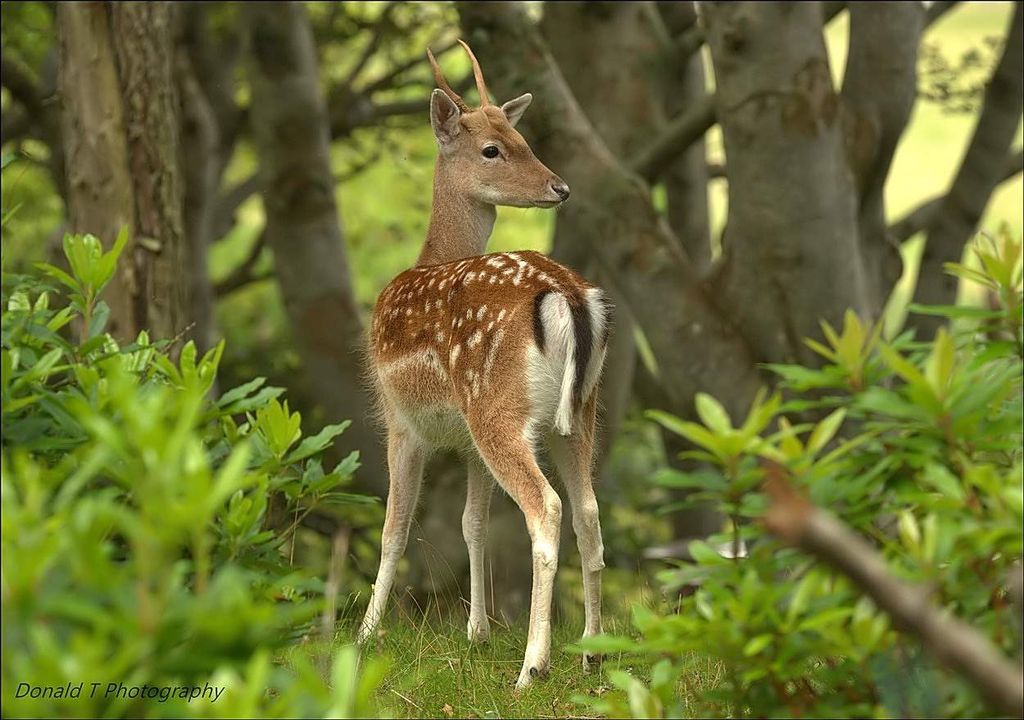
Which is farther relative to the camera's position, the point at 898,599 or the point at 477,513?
the point at 477,513

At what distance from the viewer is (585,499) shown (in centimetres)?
538

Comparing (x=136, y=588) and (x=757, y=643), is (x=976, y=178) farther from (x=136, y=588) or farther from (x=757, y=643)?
(x=136, y=588)

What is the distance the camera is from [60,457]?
11.4 ft

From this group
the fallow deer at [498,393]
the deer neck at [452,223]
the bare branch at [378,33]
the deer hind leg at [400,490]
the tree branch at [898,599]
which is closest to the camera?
the tree branch at [898,599]

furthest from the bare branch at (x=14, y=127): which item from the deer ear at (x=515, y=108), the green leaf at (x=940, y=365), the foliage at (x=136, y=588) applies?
the green leaf at (x=940, y=365)

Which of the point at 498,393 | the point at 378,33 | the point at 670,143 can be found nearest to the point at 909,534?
the point at 498,393

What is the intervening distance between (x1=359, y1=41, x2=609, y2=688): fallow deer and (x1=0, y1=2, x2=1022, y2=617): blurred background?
300 mm

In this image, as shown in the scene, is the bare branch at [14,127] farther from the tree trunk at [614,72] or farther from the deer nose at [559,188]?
the deer nose at [559,188]

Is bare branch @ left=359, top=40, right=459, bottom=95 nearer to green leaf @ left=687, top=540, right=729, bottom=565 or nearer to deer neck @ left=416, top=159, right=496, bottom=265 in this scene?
deer neck @ left=416, top=159, right=496, bottom=265

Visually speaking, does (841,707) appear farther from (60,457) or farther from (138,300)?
(138,300)

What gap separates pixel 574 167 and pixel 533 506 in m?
4.01

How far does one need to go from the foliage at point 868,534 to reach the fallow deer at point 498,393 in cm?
179

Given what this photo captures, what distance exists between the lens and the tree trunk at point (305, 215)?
10.7m

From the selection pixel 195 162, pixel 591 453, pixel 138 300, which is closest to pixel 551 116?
pixel 138 300
